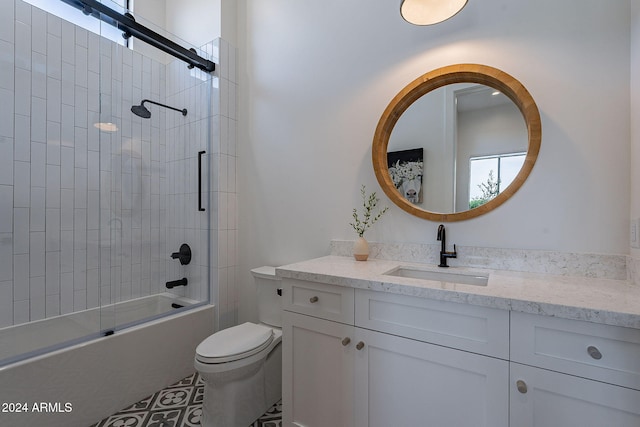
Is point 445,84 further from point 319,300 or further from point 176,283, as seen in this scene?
point 176,283

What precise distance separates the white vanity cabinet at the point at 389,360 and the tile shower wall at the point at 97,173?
3.79ft

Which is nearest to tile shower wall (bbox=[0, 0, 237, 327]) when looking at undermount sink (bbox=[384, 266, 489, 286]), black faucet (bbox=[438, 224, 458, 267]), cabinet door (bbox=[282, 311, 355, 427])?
cabinet door (bbox=[282, 311, 355, 427])

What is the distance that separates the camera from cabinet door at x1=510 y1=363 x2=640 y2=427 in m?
0.78

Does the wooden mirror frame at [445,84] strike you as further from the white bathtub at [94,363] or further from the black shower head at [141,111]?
the black shower head at [141,111]

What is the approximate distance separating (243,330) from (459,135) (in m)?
1.67

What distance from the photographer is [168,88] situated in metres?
2.47

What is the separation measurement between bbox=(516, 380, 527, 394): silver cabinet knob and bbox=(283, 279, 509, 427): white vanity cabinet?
0.03 m

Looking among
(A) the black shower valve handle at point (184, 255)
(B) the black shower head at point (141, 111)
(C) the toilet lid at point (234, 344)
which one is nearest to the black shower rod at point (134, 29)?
(B) the black shower head at point (141, 111)

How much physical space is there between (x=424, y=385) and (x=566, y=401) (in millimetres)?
413

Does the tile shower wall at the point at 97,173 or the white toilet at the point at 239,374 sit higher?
the tile shower wall at the point at 97,173

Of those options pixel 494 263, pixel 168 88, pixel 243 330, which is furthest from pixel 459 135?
pixel 168 88

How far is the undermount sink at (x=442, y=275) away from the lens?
133cm

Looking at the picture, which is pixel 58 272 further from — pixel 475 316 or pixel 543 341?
pixel 543 341

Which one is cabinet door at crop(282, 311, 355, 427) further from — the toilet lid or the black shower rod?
the black shower rod
